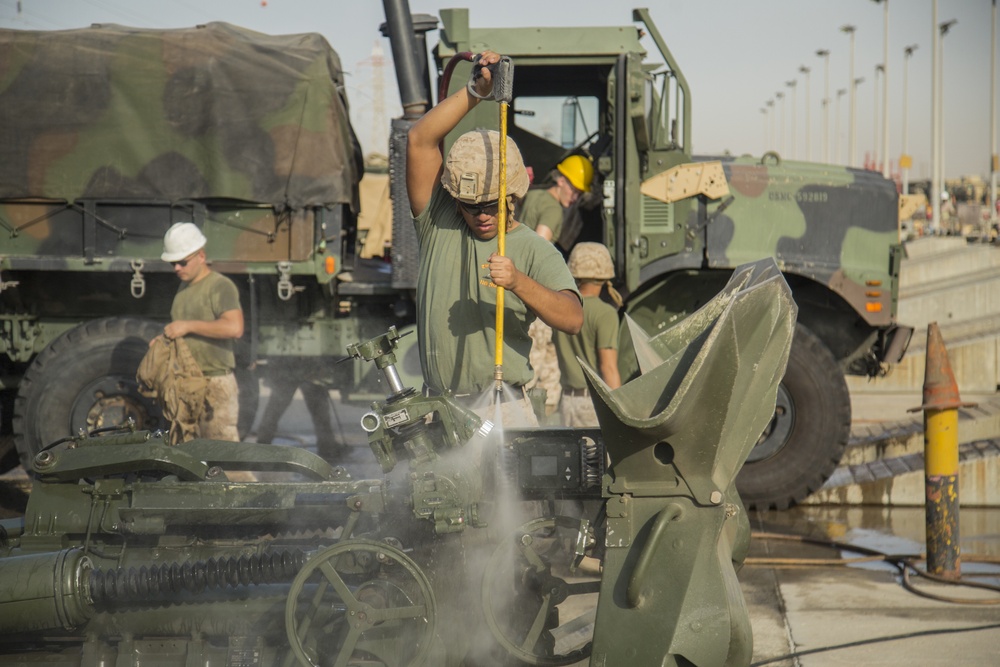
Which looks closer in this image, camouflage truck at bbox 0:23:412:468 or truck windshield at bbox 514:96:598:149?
camouflage truck at bbox 0:23:412:468

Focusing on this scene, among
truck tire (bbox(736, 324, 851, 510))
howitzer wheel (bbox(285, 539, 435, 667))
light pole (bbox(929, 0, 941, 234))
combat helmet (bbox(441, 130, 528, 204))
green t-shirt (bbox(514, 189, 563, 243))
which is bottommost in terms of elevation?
howitzer wheel (bbox(285, 539, 435, 667))

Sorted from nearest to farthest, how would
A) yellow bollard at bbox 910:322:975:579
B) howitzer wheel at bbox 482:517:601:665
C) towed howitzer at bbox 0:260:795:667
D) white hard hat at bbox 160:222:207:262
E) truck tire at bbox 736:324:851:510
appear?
A: towed howitzer at bbox 0:260:795:667 → howitzer wheel at bbox 482:517:601:665 → yellow bollard at bbox 910:322:975:579 → white hard hat at bbox 160:222:207:262 → truck tire at bbox 736:324:851:510

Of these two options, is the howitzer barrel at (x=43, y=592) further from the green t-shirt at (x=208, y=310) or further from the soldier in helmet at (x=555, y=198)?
the soldier in helmet at (x=555, y=198)

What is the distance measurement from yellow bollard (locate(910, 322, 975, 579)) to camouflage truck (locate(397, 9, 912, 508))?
159 centimetres

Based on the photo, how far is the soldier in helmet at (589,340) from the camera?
6.88 metres

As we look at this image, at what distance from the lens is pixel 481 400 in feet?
14.2

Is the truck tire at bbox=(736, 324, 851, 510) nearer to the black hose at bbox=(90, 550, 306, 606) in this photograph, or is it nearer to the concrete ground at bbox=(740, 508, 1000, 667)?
the concrete ground at bbox=(740, 508, 1000, 667)

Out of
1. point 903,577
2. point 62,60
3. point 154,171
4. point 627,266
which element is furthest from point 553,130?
point 903,577

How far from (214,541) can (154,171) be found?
402cm

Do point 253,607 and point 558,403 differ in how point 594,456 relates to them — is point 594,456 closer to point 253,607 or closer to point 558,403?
point 253,607

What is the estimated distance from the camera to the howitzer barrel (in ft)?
12.9

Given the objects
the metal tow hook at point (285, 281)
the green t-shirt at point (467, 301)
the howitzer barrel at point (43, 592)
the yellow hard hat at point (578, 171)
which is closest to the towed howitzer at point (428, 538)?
the howitzer barrel at point (43, 592)

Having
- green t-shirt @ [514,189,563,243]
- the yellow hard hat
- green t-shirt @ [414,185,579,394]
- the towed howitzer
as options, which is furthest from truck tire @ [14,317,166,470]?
green t-shirt @ [414,185,579,394]

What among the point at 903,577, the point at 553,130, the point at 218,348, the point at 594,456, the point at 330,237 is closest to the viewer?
the point at 594,456
